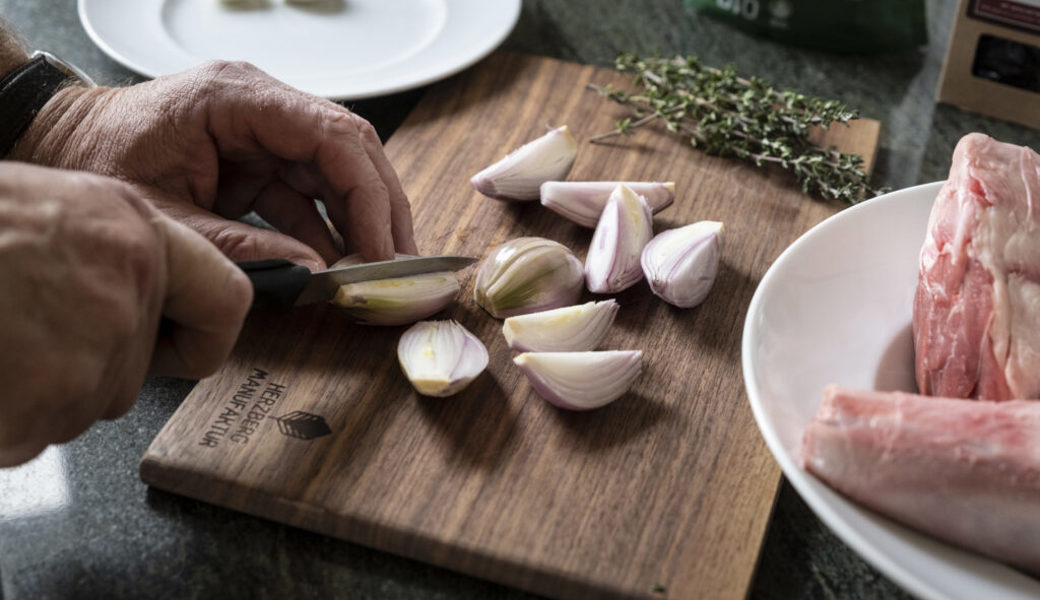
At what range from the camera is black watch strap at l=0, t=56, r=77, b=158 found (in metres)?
1.13

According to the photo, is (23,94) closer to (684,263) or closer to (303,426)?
(303,426)

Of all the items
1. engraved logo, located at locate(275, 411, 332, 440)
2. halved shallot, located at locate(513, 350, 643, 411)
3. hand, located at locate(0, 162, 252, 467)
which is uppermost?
hand, located at locate(0, 162, 252, 467)

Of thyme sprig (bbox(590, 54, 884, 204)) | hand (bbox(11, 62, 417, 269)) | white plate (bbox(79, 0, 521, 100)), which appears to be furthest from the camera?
white plate (bbox(79, 0, 521, 100))

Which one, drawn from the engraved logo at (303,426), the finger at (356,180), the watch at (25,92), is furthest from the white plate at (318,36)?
the engraved logo at (303,426)

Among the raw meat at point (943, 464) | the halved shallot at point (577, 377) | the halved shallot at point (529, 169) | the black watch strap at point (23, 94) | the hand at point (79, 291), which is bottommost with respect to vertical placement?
the halved shallot at point (577, 377)

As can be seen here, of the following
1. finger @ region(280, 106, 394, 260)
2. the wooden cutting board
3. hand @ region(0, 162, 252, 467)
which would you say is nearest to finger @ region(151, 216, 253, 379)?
hand @ region(0, 162, 252, 467)

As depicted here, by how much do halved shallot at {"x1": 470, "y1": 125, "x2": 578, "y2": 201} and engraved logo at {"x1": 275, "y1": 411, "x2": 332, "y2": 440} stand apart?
42 centimetres

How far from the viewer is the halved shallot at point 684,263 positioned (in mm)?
1071

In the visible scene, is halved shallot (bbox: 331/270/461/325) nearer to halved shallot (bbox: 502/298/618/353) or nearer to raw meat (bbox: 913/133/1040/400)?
halved shallot (bbox: 502/298/618/353)

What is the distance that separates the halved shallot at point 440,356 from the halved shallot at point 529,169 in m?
0.26

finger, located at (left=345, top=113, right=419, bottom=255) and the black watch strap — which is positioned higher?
the black watch strap

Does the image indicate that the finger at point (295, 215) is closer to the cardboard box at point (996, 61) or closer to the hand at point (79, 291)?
the hand at point (79, 291)

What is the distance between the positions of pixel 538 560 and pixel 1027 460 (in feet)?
1.32

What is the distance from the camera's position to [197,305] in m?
0.78
